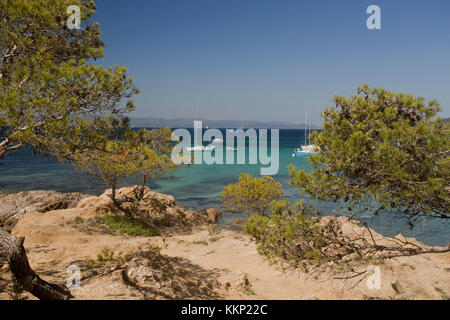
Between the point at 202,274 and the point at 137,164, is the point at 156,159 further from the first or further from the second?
the point at 202,274

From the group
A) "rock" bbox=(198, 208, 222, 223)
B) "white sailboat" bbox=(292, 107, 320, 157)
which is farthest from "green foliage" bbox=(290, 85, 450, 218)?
"rock" bbox=(198, 208, 222, 223)

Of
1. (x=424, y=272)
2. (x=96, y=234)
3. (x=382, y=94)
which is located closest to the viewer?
(x=382, y=94)

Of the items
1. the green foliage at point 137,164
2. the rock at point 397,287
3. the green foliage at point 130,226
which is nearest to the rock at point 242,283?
the rock at point 397,287

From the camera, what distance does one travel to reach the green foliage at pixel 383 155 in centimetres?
545

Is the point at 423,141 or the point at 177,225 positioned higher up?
the point at 423,141

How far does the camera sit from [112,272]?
9000 millimetres

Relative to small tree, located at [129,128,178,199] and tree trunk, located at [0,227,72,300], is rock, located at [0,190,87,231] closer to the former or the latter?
small tree, located at [129,128,178,199]

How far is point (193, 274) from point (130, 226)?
8.88 metres

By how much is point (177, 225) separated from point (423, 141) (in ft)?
62.0

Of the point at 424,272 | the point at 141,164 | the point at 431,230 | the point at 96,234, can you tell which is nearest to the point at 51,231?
the point at 96,234

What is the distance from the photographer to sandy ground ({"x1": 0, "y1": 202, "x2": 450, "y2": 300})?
8664 millimetres

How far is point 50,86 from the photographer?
7078 mm

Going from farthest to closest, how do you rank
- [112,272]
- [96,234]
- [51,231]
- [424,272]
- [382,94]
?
[96,234] → [51,231] → [424,272] → [112,272] → [382,94]
